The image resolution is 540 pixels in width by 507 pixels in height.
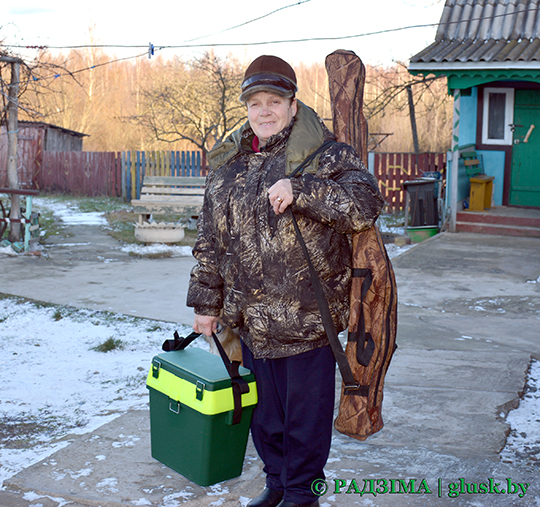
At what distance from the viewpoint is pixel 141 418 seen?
11.9ft

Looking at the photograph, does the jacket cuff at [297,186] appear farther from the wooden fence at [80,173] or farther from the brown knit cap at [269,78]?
the wooden fence at [80,173]

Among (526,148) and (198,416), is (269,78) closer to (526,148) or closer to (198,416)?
(198,416)

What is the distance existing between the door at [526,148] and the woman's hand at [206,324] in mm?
9930

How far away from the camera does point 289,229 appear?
2463 millimetres

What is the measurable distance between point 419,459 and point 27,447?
2.08m

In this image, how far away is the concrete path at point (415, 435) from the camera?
2736mm

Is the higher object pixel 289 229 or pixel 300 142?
pixel 300 142

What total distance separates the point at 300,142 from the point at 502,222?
8.80 m

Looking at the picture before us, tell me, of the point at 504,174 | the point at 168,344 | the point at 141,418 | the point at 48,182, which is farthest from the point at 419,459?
the point at 48,182

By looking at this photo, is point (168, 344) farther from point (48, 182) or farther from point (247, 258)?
point (48, 182)

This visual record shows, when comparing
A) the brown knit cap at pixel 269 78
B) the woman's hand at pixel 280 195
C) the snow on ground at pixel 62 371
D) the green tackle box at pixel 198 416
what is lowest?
the snow on ground at pixel 62 371

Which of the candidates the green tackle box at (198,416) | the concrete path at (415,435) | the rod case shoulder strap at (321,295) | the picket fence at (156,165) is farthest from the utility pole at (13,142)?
the picket fence at (156,165)

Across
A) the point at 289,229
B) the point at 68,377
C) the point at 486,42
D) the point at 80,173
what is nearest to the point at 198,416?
the point at 289,229

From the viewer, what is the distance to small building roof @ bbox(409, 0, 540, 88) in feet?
32.7
